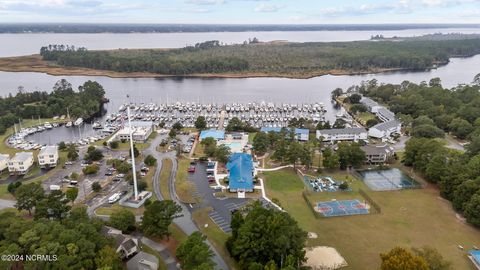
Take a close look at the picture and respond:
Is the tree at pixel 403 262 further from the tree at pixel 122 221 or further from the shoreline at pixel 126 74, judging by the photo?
the shoreline at pixel 126 74

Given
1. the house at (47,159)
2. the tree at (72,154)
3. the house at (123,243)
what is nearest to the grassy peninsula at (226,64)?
the tree at (72,154)

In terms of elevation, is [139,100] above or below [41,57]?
below

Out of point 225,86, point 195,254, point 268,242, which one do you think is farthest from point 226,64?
point 195,254

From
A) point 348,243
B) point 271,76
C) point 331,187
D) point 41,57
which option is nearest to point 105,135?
point 331,187

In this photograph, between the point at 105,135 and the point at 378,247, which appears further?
the point at 105,135

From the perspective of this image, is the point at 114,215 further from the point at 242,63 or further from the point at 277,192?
the point at 242,63

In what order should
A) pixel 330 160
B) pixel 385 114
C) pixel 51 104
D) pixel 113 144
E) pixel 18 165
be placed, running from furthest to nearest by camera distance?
pixel 51 104
pixel 385 114
pixel 113 144
pixel 330 160
pixel 18 165

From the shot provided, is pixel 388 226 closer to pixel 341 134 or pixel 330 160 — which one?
pixel 330 160
